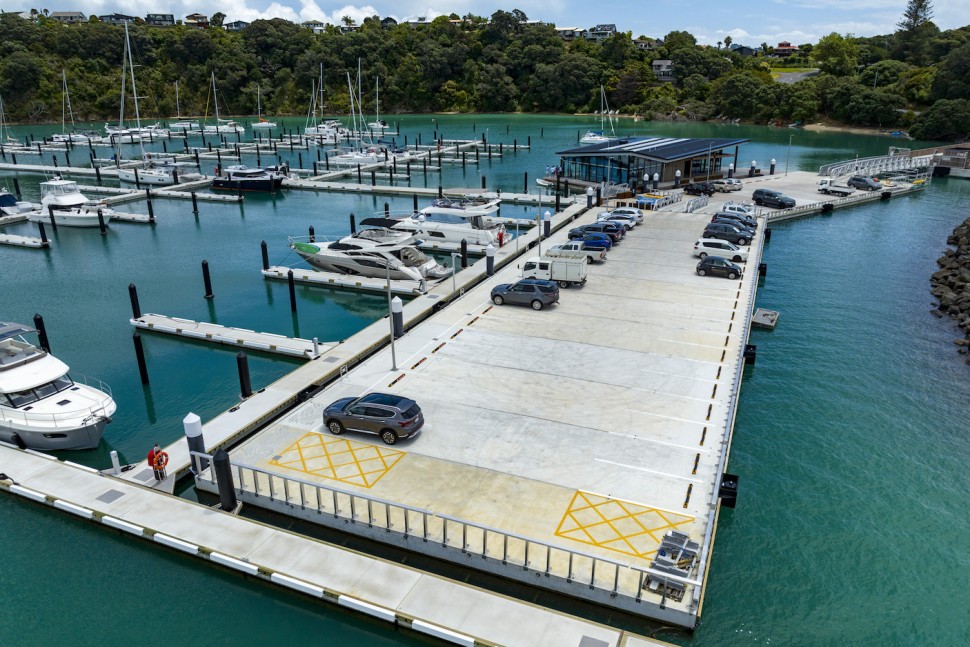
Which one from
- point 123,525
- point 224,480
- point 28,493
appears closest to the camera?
point 123,525

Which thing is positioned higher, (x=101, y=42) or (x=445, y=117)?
(x=101, y=42)

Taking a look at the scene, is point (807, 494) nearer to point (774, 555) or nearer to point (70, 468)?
point (774, 555)

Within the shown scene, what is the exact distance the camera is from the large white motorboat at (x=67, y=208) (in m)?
64.4

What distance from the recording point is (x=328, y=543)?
19.4 m

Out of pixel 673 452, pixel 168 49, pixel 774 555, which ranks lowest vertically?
pixel 774 555

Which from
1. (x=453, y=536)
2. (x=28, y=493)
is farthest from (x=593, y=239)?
(x=28, y=493)

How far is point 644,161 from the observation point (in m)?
72.1

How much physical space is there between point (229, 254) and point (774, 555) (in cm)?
4913

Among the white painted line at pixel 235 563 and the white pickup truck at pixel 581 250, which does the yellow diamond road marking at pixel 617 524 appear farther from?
the white pickup truck at pixel 581 250

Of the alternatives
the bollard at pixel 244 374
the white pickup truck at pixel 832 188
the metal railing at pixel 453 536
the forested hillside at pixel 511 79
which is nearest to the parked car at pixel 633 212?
the white pickup truck at pixel 832 188

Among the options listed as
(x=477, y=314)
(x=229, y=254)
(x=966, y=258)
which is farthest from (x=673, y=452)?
(x=229, y=254)

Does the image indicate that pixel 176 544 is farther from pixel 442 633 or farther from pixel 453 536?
pixel 442 633

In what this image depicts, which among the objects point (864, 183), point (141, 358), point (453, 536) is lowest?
point (453, 536)

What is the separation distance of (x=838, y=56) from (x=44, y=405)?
667 ft
